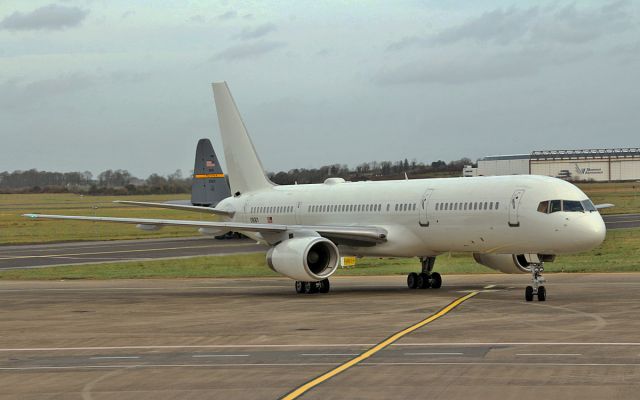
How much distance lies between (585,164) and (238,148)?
75.3 meters

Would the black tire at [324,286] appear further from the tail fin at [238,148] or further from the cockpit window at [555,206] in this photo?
the tail fin at [238,148]

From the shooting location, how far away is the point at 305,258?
116 ft

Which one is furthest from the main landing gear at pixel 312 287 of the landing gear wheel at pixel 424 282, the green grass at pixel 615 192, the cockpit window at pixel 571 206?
the green grass at pixel 615 192

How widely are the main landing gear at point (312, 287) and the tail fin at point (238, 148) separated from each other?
991 cm

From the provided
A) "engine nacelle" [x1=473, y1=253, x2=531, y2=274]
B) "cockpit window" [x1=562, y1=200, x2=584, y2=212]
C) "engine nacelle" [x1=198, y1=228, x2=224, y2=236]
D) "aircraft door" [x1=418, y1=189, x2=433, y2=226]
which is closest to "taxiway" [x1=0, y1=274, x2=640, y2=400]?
"engine nacelle" [x1=473, y1=253, x2=531, y2=274]

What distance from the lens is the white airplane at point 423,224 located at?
31797 millimetres

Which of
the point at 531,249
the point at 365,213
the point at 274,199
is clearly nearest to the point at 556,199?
the point at 531,249

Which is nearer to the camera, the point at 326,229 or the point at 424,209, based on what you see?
the point at 424,209

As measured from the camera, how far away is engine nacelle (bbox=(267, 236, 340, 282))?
116 ft

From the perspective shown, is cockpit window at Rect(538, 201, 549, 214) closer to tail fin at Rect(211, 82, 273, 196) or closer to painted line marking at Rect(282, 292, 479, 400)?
painted line marking at Rect(282, 292, 479, 400)

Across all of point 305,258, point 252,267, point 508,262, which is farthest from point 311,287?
point 252,267

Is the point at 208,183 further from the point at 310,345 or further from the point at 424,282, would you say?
the point at 310,345

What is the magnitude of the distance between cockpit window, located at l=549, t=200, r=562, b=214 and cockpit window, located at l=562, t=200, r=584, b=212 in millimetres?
120

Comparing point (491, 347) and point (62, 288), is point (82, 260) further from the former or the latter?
point (491, 347)
